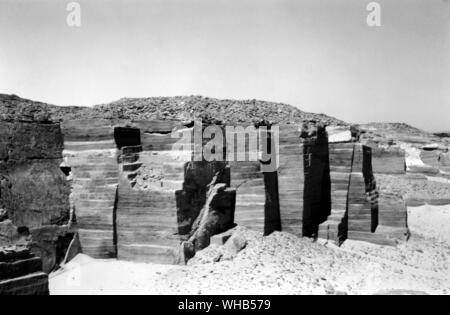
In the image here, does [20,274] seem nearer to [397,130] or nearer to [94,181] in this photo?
[94,181]

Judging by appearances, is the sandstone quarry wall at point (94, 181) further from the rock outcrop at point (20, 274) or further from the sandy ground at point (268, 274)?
the rock outcrop at point (20, 274)

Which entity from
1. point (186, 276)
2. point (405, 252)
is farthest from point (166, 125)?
point (405, 252)

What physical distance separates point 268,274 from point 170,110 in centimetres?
857

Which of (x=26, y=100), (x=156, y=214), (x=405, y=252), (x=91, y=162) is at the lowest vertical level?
(x=405, y=252)

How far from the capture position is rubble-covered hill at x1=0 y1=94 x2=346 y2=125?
1134cm

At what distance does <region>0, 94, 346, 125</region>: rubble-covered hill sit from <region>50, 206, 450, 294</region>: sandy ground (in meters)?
3.88

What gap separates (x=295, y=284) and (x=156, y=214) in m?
2.90

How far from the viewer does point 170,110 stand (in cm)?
1555

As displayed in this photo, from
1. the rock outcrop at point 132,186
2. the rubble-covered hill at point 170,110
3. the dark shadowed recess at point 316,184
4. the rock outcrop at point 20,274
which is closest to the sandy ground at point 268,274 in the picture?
the rock outcrop at point 132,186

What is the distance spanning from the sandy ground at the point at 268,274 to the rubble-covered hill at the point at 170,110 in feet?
12.7

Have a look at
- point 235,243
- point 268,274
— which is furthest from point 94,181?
point 268,274

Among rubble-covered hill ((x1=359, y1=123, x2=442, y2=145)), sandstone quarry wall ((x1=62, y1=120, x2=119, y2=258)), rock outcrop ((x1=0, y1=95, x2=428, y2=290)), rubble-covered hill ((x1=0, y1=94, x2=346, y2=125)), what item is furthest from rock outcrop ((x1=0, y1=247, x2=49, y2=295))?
rubble-covered hill ((x1=359, y1=123, x2=442, y2=145))

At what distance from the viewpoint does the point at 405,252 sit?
11969 millimetres

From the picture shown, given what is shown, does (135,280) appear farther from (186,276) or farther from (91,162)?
(91,162)
